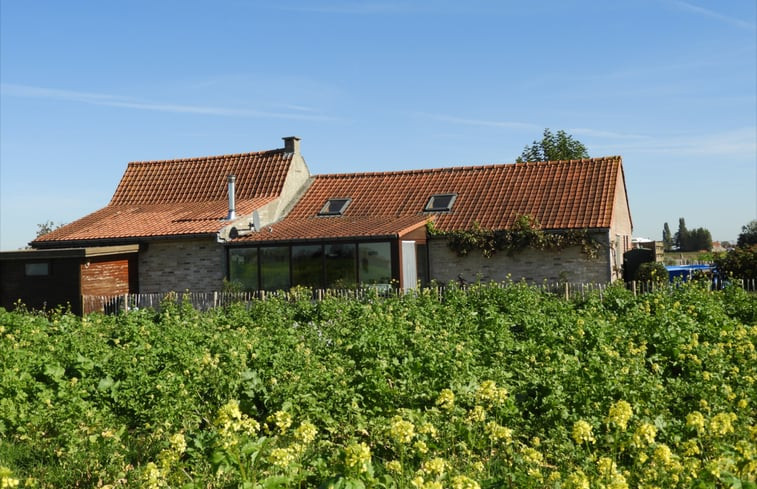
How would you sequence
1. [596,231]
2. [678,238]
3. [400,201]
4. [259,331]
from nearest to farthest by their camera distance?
1. [259,331]
2. [596,231]
3. [400,201]
4. [678,238]

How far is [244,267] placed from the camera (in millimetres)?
24781

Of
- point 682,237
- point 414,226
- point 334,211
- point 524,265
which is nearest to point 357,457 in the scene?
point 414,226

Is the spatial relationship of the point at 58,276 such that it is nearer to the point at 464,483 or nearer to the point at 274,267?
the point at 274,267

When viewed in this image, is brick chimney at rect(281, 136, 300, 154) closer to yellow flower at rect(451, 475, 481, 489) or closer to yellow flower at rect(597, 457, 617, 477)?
yellow flower at rect(597, 457, 617, 477)

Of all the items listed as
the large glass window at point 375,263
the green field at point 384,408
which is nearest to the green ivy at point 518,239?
the large glass window at point 375,263

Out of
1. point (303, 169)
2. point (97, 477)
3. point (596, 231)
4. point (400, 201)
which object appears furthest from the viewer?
point (303, 169)

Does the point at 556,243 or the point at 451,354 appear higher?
the point at 556,243

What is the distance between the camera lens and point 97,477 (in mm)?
6645

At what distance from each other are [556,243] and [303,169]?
1159 centimetres

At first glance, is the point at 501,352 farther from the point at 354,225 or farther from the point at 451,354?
the point at 354,225

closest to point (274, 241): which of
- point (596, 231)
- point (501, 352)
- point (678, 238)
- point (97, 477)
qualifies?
point (596, 231)

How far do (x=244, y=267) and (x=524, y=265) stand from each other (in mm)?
8744

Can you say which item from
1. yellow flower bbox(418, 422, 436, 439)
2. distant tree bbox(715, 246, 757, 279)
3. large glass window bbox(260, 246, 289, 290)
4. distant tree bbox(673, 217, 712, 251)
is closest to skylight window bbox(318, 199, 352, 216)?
large glass window bbox(260, 246, 289, 290)

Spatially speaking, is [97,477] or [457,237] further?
[457,237]
